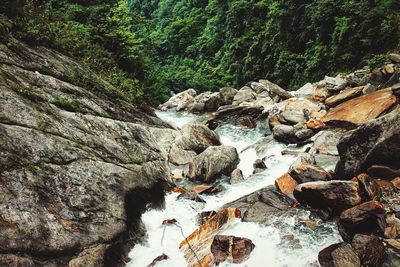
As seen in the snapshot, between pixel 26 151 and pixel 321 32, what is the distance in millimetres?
21819

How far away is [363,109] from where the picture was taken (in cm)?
1030

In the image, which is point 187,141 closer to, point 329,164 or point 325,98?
point 329,164

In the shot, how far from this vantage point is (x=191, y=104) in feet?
69.9

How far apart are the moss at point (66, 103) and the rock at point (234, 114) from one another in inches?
321

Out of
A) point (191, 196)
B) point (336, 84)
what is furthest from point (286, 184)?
point (336, 84)

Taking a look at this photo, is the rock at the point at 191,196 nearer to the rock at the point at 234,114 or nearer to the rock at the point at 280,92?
the rock at the point at 234,114

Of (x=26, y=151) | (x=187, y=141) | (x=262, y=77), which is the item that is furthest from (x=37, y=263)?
(x=262, y=77)

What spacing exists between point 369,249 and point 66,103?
664cm

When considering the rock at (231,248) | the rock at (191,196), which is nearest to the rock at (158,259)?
the rock at (231,248)

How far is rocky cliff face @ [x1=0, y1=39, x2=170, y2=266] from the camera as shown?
16.8ft

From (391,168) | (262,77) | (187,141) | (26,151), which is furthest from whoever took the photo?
(262,77)

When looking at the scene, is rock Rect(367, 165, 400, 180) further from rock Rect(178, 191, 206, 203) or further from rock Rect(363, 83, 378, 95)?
rock Rect(363, 83, 378, 95)

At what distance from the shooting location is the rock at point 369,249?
15.4 feet

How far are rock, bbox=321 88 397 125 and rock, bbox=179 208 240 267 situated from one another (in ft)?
17.9
